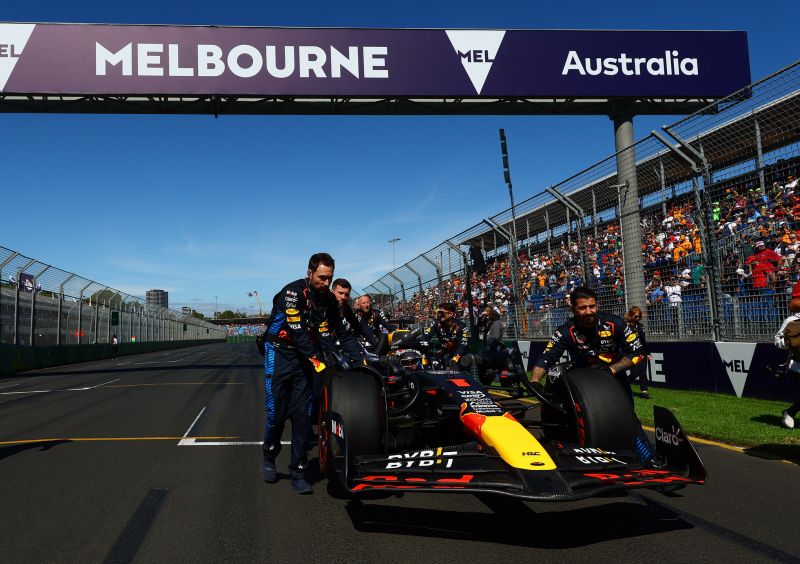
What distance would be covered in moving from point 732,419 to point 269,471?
16.3ft

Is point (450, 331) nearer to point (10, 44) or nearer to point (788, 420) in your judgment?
point (788, 420)

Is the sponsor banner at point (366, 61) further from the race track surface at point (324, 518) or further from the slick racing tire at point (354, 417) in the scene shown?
the slick racing tire at point (354, 417)

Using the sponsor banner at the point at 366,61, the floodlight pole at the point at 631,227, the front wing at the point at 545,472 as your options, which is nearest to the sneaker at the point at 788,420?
the front wing at the point at 545,472

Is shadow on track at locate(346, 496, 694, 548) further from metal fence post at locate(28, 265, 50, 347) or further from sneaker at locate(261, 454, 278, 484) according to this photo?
metal fence post at locate(28, 265, 50, 347)

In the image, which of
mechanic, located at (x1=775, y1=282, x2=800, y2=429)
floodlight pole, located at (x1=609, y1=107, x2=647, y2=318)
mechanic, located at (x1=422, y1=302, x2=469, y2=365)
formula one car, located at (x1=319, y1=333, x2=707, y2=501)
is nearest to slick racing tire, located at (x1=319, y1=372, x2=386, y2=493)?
formula one car, located at (x1=319, y1=333, x2=707, y2=501)

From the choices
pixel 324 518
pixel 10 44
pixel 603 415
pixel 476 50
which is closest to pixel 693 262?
pixel 603 415

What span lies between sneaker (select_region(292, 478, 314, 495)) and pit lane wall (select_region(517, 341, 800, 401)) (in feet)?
18.7

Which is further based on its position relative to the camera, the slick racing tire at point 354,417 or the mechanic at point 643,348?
the mechanic at point 643,348

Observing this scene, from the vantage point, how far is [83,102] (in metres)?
14.2

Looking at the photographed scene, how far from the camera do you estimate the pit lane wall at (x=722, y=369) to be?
7.54 meters

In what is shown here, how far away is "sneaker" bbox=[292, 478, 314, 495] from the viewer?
4.30 meters

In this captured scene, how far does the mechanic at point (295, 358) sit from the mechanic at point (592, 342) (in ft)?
5.78

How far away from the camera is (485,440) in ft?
12.2

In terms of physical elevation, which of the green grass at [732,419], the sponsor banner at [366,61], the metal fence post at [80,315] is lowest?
the green grass at [732,419]
